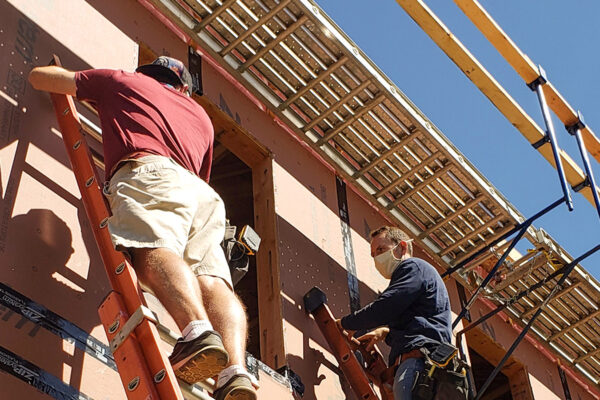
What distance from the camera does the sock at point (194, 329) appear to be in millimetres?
3949

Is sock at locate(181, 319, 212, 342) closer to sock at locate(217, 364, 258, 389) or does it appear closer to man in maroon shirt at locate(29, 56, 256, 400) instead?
man in maroon shirt at locate(29, 56, 256, 400)

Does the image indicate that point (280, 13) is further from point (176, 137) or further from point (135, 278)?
point (135, 278)

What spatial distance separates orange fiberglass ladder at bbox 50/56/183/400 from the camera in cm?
376

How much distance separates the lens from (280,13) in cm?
758

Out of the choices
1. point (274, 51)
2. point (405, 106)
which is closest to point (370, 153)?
point (405, 106)

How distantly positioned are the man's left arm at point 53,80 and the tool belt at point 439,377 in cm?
280

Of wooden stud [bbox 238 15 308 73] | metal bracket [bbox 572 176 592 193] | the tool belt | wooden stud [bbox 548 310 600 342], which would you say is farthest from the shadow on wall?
wooden stud [bbox 548 310 600 342]

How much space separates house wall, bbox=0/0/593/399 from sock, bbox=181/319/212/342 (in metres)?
0.99

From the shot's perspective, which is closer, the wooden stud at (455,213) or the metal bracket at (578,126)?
the wooden stud at (455,213)

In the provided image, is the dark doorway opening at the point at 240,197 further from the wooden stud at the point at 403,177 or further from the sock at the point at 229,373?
the sock at the point at 229,373

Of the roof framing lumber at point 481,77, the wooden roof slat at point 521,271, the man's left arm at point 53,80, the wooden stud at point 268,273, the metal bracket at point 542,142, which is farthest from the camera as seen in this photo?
the wooden roof slat at point 521,271

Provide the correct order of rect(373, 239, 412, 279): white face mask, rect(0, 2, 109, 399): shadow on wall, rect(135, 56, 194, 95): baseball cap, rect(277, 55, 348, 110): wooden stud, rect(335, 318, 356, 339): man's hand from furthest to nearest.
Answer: rect(277, 55, 348, 110): wooden stud → rect(373, 239, 412, 279): white face mask → rect(335, 318, 356, 339): man's hand → rect(135, 56, 194, 95): baseball cap → rect(0, 2, 109, 399): shadow on wall

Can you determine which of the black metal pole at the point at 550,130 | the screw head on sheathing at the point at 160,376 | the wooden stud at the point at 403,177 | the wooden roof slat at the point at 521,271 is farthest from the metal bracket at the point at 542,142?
the screw head on sheathing at the point at 160,376

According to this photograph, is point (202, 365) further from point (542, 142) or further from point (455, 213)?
point (542, 142)
